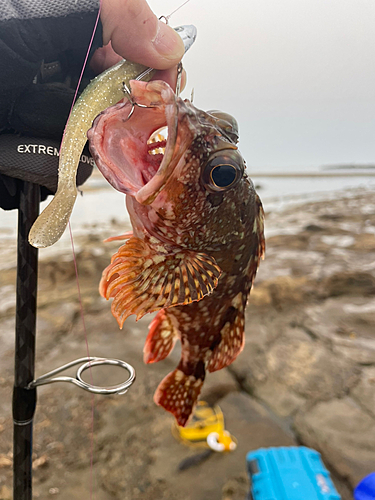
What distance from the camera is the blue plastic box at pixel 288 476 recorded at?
2.06 metres

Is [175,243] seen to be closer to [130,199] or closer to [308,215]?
[130,199]

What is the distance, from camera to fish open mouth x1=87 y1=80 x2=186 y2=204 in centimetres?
103

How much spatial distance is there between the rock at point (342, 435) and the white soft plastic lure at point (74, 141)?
2.69 m

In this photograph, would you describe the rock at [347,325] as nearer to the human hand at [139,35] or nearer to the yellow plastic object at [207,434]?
the yellow plastic object at [207,434]

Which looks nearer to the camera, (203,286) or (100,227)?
(203,286)

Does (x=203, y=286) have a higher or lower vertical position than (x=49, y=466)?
higher

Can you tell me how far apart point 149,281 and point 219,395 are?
237cm

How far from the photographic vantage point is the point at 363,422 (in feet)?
9.38

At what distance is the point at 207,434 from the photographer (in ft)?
9.02

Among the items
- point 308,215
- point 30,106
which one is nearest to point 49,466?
point 30,106

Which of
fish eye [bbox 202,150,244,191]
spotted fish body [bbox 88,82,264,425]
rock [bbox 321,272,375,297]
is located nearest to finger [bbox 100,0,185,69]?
spotted fish body [bbox 88,82,264,425]

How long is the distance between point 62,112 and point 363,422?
319 cm

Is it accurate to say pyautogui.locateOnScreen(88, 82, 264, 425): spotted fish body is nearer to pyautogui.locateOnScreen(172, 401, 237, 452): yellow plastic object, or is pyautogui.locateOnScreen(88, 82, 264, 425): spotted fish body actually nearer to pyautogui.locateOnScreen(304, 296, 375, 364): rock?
pyautogui.locateOnScreen(172, 401, 237, 452): yellow plastic object

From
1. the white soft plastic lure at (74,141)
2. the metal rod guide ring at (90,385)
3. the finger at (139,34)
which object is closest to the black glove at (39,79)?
the finger at (139,34)
